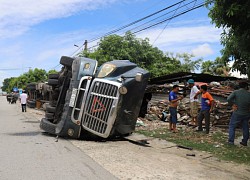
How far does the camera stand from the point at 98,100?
25.4ft

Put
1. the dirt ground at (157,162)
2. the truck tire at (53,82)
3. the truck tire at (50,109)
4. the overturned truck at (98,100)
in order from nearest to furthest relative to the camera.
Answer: the dirt ground at (157,162), the overturned truck at (98,100), the truck tire at (50,109), the truck tire at (53,82)

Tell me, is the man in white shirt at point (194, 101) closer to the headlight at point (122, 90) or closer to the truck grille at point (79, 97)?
the headlight at point (122, 90)

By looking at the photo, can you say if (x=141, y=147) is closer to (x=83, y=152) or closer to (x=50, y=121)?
(x=83, y=152)

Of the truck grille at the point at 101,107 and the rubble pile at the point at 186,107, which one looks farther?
the rubble pile at the point at 186,107

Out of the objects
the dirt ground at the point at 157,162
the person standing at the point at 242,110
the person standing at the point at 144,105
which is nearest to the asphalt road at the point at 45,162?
the dirt ground at the point at 157,162

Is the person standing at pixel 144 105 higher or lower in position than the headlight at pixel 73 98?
lower

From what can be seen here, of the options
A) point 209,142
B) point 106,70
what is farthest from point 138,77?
point 209,142

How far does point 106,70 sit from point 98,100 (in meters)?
0.88

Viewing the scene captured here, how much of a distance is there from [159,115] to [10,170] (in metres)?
9.38

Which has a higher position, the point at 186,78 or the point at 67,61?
the point at 67,61

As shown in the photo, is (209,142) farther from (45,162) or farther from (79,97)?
(45,162)

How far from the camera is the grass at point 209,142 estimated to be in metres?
6.72

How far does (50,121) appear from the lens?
895 centimetres

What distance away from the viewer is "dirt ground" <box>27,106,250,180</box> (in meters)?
5.14
